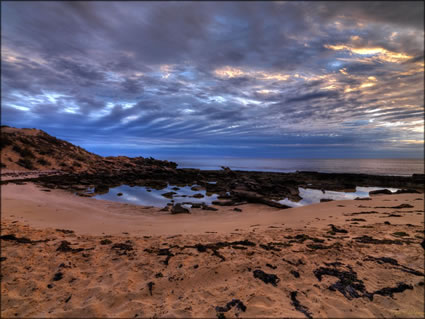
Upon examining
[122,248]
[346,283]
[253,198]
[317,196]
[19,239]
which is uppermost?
[19,239]

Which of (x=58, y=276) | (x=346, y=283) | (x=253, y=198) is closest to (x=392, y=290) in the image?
(x=346, y=283)

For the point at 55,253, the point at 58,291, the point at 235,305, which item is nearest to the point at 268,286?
the point at 235,305

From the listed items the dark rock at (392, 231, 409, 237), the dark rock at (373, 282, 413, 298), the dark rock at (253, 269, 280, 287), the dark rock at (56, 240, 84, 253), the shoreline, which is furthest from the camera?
the shoreline

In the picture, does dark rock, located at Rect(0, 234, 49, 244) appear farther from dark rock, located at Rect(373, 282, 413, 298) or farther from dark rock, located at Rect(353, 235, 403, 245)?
dark rock, located at Rect(353, 235, 403, 245)

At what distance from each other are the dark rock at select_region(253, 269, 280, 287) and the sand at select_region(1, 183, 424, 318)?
3.1 inches

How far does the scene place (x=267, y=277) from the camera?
421 centimetres

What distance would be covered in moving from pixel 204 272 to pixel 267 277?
1363 mm

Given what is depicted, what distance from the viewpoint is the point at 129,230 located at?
8.23 m

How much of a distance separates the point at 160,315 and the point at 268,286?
80.4 inches

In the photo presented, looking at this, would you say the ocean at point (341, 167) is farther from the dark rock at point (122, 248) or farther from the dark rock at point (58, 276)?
the dark rock at point (58, 276)

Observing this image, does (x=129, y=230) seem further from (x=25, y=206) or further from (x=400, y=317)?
(x=400, y=317)

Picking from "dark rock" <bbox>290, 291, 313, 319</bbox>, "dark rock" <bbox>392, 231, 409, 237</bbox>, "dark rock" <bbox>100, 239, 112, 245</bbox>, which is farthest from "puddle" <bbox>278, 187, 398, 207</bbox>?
"dark rock" <bbox>100, 239, 112, 245</bbox>

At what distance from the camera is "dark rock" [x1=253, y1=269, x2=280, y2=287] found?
403cm

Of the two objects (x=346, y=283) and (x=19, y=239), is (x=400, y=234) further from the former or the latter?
(x=19, y=239)
